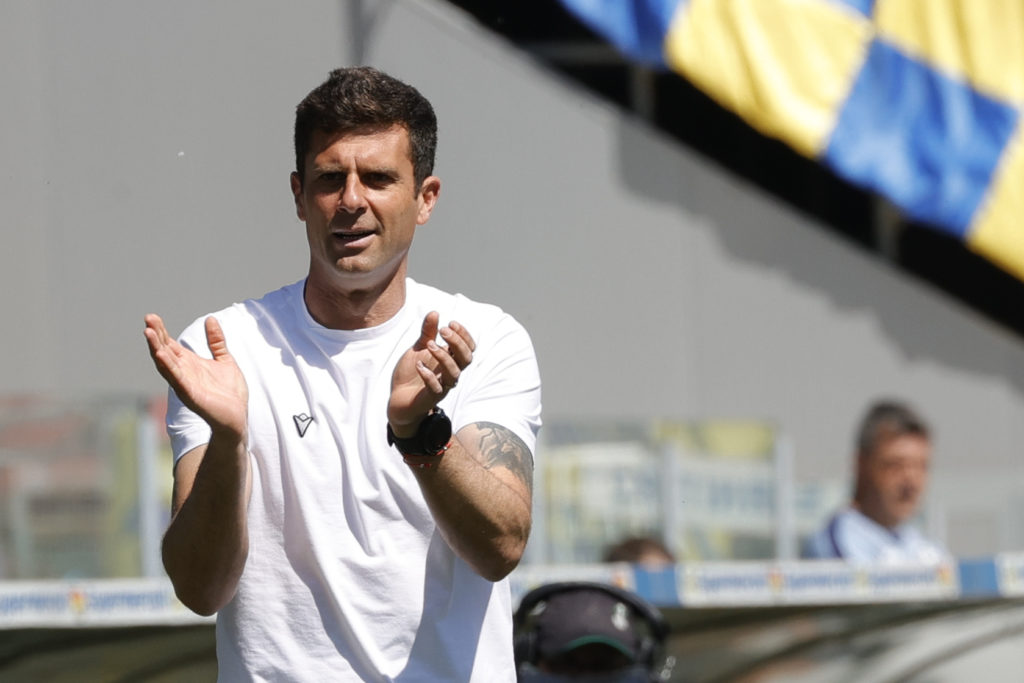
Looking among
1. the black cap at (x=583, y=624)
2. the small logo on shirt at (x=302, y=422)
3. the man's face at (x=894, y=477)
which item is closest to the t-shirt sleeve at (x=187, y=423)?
the small logo on shirt at (x=302, y=422)

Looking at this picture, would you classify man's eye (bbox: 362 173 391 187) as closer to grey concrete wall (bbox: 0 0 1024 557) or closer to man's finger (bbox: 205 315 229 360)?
man's finger (bbox: 205 315 229 360)

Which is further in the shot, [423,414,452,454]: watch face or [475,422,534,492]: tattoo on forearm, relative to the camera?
[475,422,534,492]: tattoo on forearm

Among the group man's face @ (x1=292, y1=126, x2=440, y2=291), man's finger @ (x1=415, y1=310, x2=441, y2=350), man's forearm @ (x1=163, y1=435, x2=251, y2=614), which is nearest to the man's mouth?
man's face @ (x1=292, y1=126, x2=440, y2=291)

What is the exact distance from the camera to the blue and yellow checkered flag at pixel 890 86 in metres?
6.02

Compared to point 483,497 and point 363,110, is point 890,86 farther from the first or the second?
point 483,497

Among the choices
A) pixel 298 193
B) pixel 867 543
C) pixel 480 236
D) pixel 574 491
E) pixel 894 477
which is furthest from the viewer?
pixel 894 477

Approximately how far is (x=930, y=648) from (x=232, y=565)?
3.00 metres

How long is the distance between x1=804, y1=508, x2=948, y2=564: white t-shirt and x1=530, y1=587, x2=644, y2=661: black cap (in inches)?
69.2

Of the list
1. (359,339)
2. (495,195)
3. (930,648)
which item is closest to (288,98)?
(495,195)

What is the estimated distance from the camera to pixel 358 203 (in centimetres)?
214

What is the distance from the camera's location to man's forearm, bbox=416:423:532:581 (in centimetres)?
200

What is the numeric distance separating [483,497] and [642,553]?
2.73m

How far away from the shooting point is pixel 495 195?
4.80 meters

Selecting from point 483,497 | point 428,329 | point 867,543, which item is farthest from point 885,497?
point 428,329
